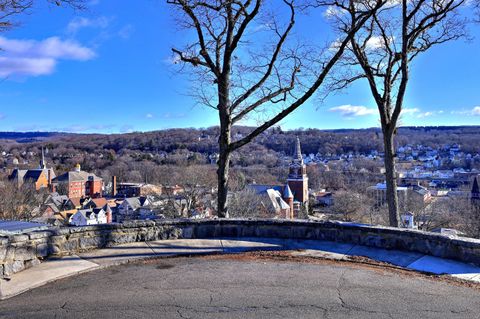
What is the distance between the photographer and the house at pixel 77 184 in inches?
3250

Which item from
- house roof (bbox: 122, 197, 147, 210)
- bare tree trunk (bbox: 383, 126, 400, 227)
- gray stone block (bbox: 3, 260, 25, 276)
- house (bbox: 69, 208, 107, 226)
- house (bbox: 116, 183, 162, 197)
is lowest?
house (bbox: 69, 208, 107, 226)

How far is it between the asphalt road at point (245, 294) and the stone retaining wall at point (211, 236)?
0.91 metres

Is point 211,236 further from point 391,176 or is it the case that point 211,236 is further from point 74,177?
point 74,177

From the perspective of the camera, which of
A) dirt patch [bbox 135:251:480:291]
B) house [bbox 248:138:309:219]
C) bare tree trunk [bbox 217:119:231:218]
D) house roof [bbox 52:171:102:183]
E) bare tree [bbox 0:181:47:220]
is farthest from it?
house roof [bbox 52:171:102:183]

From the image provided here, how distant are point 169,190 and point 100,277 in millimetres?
34800

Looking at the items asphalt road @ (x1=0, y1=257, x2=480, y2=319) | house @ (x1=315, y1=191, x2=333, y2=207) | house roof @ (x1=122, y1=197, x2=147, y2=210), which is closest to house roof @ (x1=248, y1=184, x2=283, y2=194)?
house @ (x1=315, y1=191, x2=333, y2=207)

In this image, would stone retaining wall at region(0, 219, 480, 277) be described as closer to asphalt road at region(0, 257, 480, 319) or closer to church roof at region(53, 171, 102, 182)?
asphalt road at region(0, 257, 480, 319)

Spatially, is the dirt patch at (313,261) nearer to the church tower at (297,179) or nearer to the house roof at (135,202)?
the house roof at (135,202)

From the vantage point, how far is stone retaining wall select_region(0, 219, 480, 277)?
577cm

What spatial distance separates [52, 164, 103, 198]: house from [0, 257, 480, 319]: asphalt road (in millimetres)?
81770

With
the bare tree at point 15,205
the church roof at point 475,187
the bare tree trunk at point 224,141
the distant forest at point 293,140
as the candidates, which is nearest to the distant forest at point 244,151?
the distant forest at point 293,140

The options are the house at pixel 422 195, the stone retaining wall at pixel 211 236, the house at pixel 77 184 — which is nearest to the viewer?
the stone retaining wall at pixel 211 236

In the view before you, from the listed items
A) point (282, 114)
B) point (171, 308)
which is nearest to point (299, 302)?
point (171, 308)

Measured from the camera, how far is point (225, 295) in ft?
15.4
